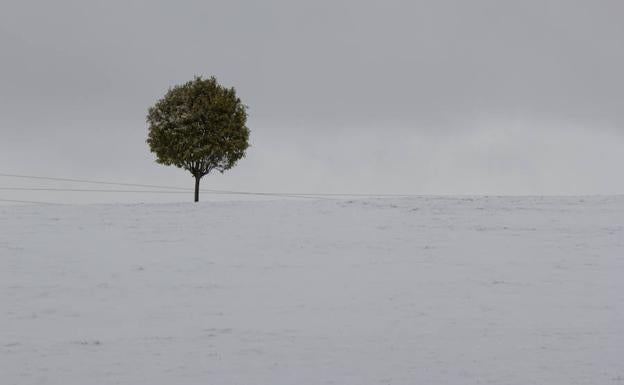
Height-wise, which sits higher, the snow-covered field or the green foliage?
the green foliage

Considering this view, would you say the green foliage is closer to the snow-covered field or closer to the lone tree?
the lone tree

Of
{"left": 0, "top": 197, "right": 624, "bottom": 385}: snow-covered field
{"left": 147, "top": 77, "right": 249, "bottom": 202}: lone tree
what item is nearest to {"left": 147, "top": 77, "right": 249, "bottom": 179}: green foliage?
{"left": 147, "top": 77, "right": 249, "bottom": 202}: lone tree

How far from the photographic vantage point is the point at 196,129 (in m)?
52.6

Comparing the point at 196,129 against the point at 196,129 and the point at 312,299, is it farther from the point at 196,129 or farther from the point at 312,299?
the point at 312,299

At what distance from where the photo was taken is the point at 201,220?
35.8 meters

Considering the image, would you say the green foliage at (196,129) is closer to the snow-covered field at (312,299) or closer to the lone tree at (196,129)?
the lone tree at (196,129)

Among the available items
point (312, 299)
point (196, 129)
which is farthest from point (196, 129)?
point (312, 299)

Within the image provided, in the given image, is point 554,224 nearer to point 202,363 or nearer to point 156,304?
point 156,304

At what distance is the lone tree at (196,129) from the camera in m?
52.3

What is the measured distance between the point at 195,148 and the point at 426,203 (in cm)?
1823

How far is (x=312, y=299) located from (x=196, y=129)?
1310 inches

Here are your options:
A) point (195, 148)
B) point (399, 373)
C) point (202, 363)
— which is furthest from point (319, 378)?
point (195, 148)

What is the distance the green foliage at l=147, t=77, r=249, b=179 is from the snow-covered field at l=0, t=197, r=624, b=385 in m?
15.7

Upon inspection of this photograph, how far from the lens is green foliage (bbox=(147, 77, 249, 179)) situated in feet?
172
